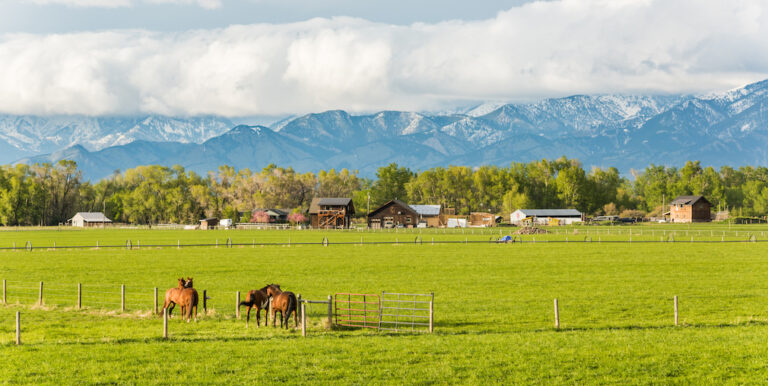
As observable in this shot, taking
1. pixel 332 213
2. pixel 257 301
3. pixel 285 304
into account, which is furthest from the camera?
pixel 332 213

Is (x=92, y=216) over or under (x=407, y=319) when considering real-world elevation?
over

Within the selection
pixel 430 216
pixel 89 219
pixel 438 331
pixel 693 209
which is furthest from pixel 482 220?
pixel 438 331

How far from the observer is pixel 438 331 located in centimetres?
2256

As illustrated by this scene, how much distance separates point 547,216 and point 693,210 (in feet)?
113

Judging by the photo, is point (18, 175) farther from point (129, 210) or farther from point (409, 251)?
point (409, 251)

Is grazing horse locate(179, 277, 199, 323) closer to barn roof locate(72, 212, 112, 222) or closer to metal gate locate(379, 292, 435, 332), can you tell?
metal gate locate(379, 292, 435, 332)

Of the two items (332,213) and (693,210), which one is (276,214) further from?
(693,210)

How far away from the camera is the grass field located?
1677 cm

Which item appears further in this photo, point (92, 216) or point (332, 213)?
point (92, 216)

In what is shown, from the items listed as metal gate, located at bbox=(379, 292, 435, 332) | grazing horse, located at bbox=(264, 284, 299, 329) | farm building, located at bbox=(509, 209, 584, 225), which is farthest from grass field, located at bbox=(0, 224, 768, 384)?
farm building, located at bbox=(509, 209, 584, 225)

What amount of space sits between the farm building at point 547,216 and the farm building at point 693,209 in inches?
938

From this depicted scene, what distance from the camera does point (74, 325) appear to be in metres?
24.1

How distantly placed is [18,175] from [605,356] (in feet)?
573

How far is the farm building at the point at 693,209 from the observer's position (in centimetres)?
16275
